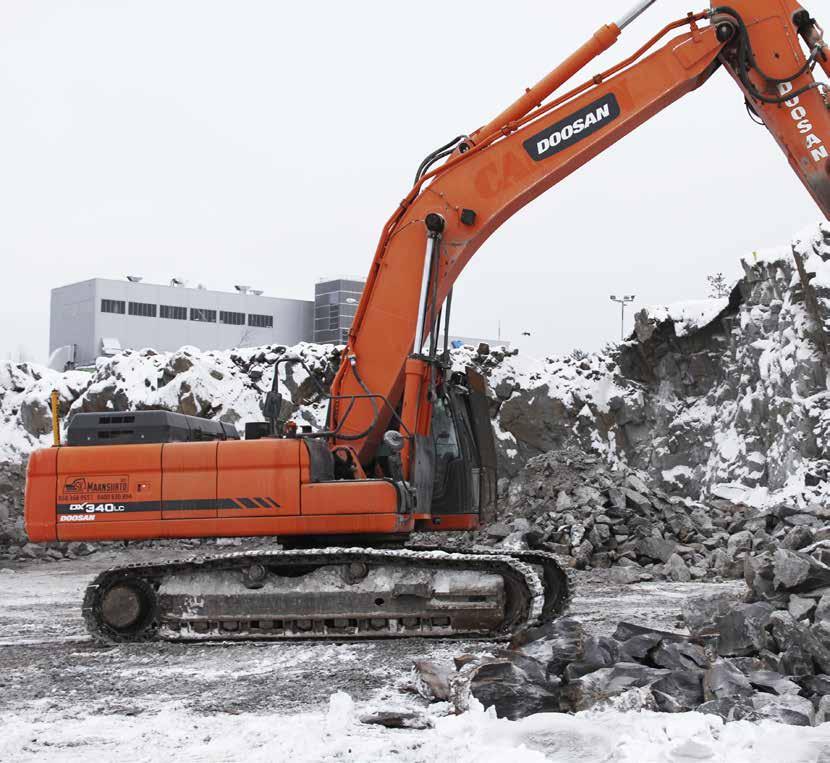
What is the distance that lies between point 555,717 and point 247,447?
11.3 feet

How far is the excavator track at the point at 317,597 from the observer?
21.9 feet

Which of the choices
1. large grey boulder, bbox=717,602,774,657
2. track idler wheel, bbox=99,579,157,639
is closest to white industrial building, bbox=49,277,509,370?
track idler wheel, bbox=99,579,157,639

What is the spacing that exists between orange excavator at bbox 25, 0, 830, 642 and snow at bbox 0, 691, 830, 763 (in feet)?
6.56

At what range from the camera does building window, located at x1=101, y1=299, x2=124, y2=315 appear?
4950cm

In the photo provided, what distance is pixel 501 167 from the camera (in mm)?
7477

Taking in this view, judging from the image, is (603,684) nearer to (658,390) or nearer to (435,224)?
(435,224)

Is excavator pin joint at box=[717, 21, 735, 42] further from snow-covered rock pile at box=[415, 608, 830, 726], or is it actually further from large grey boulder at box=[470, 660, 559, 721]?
large grey boulder at box=[470, 660, 559, 721]

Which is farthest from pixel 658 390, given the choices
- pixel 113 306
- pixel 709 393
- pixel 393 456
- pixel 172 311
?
pixel 113 306

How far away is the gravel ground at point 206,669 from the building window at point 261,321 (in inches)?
1790

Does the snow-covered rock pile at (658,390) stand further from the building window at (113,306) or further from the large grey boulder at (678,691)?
the building window at (113,306)

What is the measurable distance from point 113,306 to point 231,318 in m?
6.27

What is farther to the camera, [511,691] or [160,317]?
[160,317]

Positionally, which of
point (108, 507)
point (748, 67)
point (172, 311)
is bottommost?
point (108, 507)

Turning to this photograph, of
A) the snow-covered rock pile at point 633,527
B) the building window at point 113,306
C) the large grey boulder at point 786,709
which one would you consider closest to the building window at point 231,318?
the building window at point 113,306
